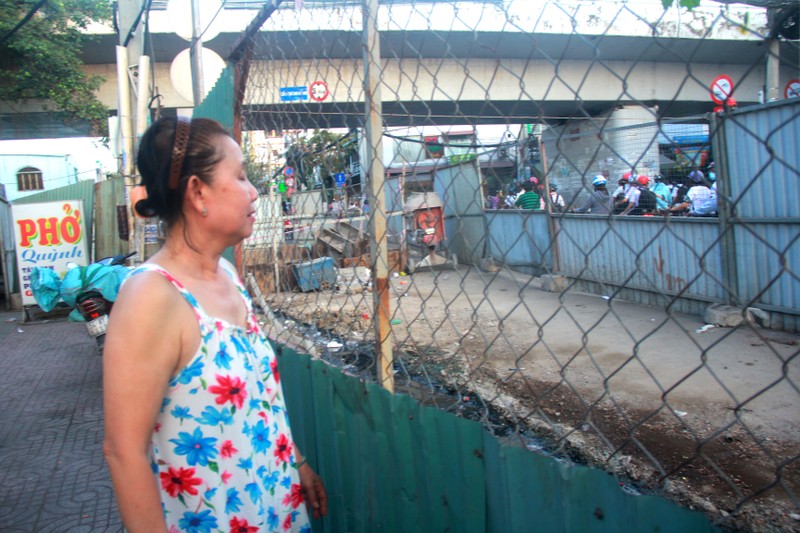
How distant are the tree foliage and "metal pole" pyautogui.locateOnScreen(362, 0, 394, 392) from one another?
11309 mm

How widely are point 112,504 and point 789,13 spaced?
399 cm

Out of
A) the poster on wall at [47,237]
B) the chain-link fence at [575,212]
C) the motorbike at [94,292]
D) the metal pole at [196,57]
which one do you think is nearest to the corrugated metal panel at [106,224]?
the poster on wall at [47,237]

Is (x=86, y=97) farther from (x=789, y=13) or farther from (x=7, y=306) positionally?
(x=789, y=13)

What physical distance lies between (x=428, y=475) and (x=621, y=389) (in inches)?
140

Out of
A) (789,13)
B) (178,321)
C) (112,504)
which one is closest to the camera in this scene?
(789,13)

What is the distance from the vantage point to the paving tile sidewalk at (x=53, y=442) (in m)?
3.43

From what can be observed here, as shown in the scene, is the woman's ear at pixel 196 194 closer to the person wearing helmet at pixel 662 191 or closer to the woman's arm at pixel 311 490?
the woman's arm at pixel 311 490

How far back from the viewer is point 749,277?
614 cm

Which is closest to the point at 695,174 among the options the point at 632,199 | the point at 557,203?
the point at 557,203

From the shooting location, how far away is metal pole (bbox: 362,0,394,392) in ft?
5.81

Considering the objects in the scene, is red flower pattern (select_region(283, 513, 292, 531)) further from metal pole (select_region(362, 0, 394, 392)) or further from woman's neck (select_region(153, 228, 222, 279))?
woman's neck (select_region(153, 228, 222, 279))

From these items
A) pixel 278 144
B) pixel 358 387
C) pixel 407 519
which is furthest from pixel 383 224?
pixel 278 144

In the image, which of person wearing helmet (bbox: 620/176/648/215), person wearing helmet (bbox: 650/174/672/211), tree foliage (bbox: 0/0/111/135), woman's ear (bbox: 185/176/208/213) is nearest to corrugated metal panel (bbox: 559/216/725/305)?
person wearing helmet (bbox: 620/176/648/215)

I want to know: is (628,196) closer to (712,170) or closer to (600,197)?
(712,170)
